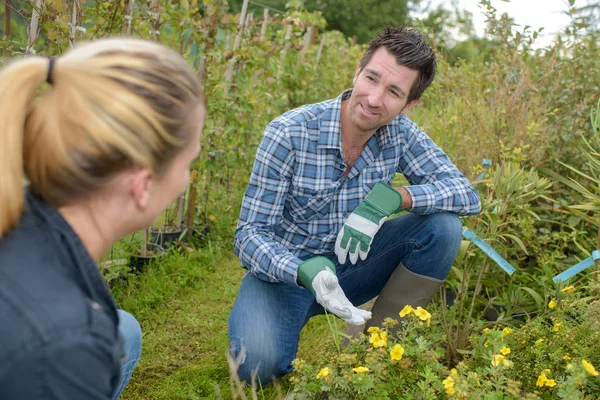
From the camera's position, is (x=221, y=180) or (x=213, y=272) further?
(x=221, y=180)

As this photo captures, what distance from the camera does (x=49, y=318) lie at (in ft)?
2.88

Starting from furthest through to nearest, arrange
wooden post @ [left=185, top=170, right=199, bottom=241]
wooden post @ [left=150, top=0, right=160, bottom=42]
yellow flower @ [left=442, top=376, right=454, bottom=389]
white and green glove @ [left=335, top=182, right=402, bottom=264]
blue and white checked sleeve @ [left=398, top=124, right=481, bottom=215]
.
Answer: wooden post @ [left=185, top=170, right=199, bottom=241] < wooden post @ [left=150, top=0, right=160, bottom=42] < blue and white checked sleeve @ [left=398, top=124, right=481, bottom=215] < white and green glove @ [left=335, top=182, right=402, bottom=264] < yellow flower @ [left=442, top=376, right=454, bottom=389]

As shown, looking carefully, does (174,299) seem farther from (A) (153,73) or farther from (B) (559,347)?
(A) (153,73)

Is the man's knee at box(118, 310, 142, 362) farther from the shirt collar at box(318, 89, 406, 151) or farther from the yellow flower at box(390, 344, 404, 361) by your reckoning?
the shirt collar at box(318, 89, 406, 151)

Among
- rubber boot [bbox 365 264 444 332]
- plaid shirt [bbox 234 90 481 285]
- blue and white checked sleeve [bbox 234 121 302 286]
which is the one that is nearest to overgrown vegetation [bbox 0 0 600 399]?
rubber boot [bbox 365 264 444 332]

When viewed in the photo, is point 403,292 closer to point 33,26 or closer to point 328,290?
point 328,290

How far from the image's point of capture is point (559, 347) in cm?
186

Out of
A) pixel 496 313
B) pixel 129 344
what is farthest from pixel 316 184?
pixel 496 313

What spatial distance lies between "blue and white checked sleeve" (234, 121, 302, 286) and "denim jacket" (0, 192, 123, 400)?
1.11m

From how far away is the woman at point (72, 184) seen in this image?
88 cm

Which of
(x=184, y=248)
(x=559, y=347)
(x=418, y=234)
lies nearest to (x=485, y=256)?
(x=418, y=234)

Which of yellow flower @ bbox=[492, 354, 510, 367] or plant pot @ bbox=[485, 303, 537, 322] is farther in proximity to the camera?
plant pot @ bbox=[485, 303, 537, 322]

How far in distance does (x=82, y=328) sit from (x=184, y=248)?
97.3 inches

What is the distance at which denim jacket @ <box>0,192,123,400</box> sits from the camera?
2.84 ft
